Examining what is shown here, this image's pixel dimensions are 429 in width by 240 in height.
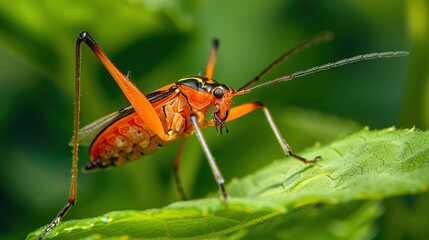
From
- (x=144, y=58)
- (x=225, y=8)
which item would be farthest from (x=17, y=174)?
(x=225, y=8)

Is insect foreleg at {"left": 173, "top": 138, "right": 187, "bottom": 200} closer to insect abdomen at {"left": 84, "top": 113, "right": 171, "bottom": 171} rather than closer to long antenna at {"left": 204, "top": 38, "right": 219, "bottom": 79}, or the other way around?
insect abdomen at {"left": 84, "top": 113, "right": 171, "bottom": 171}

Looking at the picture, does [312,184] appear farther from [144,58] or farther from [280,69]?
[280,69]

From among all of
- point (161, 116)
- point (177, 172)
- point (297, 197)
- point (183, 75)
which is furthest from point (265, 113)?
point (297, 197)

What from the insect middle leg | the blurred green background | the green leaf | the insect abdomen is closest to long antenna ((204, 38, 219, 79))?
the blurred green background

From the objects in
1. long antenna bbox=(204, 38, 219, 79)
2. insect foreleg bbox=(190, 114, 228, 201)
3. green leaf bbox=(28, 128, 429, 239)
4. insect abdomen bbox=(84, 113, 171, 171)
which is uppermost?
long antenna bbox=(204, 38, 219, 79)

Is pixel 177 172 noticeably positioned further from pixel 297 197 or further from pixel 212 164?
pixel 297 197

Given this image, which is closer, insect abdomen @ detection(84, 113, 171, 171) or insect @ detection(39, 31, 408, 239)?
insect @ detection(39, 31, 408, 239)

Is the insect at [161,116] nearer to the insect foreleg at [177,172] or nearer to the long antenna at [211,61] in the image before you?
the insect foreleg at [177,172]

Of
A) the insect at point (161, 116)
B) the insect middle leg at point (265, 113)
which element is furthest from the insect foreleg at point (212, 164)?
the insect middle leg at point (265, 113)
